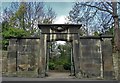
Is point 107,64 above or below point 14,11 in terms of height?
below

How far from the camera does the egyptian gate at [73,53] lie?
16.6 metres

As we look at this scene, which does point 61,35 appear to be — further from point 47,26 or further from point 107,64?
point 107,64

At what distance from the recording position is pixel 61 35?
16641 mm

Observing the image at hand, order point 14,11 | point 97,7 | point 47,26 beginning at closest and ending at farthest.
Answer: point 47,26 → point 97,7 → point 14,11

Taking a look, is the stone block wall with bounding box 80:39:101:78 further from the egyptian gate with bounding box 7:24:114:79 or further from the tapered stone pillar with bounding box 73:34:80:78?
the tapered stone pillar with bounding box 73:34:80:78

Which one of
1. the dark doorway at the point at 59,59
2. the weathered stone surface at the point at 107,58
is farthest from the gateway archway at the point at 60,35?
the dark doorway at the point at 59,59

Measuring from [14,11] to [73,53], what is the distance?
1662 cm

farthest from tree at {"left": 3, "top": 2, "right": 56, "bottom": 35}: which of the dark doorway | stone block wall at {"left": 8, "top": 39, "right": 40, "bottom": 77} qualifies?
stone block wall at {"left": 8, "top": 39, "right": 40, "bottom": 77}

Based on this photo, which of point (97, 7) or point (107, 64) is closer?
point (107, 64)

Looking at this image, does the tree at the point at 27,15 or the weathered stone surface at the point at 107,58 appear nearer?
the weathered stone surface at the point at 107,58

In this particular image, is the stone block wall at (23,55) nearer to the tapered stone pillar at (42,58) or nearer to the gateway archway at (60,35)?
the tapered stone pillar at (42,58)

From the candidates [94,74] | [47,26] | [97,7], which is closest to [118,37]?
[97,7]

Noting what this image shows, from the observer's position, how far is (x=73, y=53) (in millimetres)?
16875

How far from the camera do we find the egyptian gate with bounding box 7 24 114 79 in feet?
54.5
